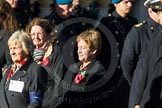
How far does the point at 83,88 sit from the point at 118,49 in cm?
94

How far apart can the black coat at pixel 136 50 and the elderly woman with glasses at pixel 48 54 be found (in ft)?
2.46

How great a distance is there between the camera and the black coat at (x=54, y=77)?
7809mm

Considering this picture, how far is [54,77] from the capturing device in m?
7.91

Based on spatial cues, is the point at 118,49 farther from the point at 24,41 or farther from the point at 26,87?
the point at 26,87

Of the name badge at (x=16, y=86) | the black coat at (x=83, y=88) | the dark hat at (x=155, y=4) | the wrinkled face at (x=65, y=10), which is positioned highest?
the dark hat at (x=155, y=4)

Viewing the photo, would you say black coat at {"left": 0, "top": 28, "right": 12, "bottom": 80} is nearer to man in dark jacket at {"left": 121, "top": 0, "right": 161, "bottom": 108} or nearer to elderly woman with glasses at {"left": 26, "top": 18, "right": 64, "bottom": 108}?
elderly woman with glasses at {"left": 26, "top": 18, "right": 64, "bottom": 108}

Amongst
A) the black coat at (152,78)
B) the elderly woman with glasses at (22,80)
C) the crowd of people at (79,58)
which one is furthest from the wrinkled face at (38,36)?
the black coat at (152,78)

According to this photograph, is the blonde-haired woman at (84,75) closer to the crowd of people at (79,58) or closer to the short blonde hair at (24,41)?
the crowd of people at (79,58)

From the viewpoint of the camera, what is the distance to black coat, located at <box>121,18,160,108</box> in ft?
26.5

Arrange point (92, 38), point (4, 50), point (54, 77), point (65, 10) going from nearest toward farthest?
point (54, 77)
point (92, 38)
point (4, 50)
point (65, 10)

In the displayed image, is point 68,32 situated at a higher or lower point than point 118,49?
higher

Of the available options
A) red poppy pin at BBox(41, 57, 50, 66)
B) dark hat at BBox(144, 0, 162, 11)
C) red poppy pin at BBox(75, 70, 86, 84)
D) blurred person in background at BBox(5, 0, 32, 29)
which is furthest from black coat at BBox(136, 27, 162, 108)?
blurred person in background at BBox(5, 0, 32, 29)

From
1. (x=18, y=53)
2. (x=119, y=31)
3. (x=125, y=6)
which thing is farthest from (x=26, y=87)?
(x=125, y=6)

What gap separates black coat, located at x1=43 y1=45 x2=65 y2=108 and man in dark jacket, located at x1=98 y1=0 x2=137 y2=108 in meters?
0.86
